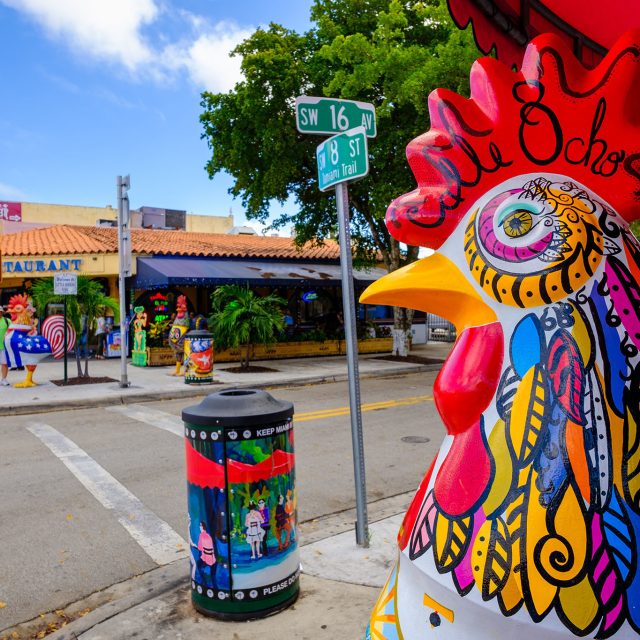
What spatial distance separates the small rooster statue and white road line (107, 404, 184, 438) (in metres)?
3.07

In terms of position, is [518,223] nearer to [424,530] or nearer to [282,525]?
[424,530]

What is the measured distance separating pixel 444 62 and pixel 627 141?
10.6m

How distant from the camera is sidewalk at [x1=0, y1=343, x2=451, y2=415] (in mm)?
10859

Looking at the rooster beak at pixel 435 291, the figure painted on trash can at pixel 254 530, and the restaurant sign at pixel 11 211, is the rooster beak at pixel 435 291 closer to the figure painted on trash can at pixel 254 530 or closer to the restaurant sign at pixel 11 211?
the figure painted on trash can at pixel 254 530

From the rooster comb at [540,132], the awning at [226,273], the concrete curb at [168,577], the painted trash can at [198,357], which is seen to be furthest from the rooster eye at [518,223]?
the awning at [226,273]

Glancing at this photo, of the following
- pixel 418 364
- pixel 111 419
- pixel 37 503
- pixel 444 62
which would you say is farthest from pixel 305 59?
pixel 37 503

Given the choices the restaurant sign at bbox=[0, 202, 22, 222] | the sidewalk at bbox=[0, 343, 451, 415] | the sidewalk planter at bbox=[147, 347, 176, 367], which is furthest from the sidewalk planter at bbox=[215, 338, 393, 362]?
the restaurant sign at bbox=[0, 202, 22, 222]

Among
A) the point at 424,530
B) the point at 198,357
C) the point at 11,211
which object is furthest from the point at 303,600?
the point at 11,211

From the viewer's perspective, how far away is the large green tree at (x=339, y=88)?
1232 cm

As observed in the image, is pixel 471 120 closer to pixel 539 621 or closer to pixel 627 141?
pixel 627 141

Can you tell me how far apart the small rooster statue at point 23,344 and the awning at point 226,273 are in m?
4.57

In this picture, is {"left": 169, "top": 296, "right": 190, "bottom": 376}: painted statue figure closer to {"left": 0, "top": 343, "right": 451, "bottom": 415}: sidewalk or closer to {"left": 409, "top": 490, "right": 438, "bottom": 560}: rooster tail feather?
{"left": 0, "top": 343, "right": 451, "bottom": 415}: sidewalk

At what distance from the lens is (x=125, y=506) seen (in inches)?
209

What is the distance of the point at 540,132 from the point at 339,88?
12513 millimetres
